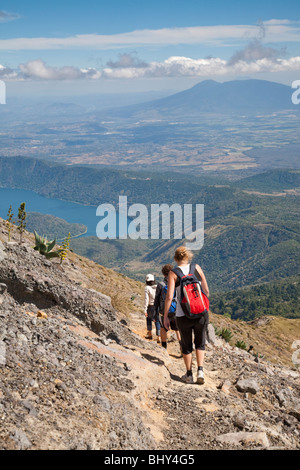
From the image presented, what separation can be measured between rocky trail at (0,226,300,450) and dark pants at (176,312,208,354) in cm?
52

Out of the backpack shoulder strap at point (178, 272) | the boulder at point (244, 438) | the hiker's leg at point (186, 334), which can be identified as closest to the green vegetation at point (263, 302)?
the hiker's leg at point (186, 334)

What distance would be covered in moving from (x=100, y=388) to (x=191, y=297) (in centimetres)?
174

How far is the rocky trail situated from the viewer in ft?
12.4

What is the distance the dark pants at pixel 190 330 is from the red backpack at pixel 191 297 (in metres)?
0.13

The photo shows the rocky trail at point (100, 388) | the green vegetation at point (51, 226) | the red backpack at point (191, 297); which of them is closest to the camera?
the rocky trail at point (100, 388)

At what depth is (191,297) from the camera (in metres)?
5.68

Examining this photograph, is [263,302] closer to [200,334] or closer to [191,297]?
[200,334]

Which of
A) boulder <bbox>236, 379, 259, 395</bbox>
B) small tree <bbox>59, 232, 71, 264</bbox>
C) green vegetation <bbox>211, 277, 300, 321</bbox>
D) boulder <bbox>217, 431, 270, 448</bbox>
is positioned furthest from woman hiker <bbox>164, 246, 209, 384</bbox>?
green vegetation <bbox>211, 277, 300, 321</bbox>

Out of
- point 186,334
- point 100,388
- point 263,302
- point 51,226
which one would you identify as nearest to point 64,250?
point 186,334

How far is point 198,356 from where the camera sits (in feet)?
20.2

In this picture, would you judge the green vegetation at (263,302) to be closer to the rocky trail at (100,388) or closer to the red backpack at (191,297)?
the rocky trail at (100,388)

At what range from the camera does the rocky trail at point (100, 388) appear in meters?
3.79

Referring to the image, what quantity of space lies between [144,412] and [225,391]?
6.44 ft
